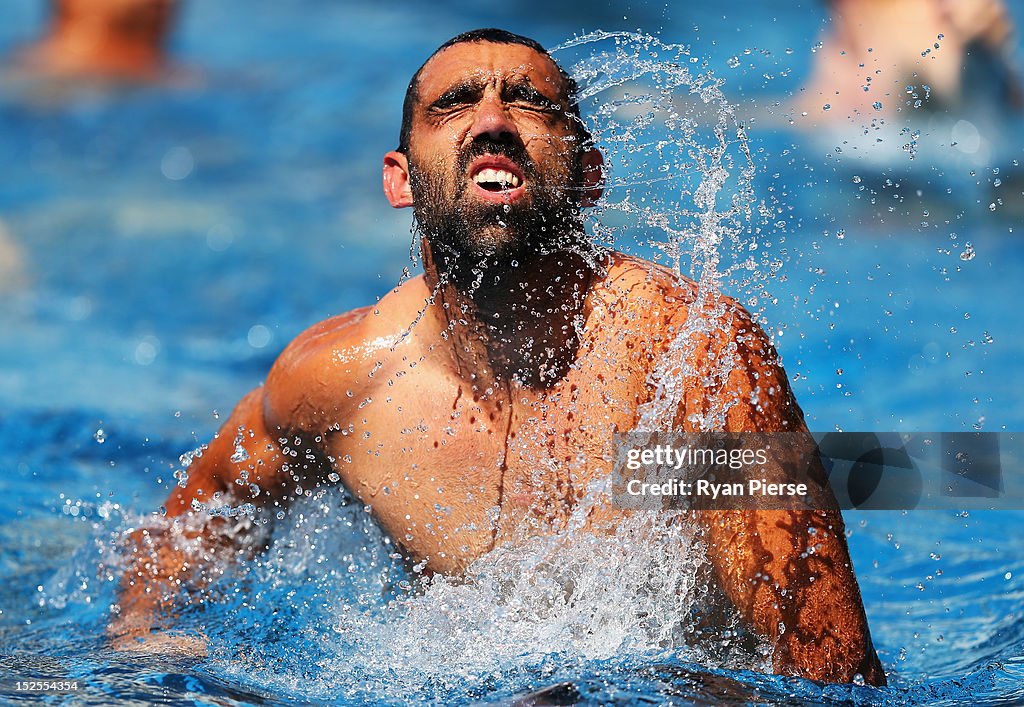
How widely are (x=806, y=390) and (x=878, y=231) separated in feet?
7.24

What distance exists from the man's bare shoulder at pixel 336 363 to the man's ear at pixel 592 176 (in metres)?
0.44

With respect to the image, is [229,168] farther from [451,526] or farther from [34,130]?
[451,526]

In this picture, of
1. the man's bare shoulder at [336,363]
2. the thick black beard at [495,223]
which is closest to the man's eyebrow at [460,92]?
the thick black beard at [495,223]

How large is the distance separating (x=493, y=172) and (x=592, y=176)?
245 mm

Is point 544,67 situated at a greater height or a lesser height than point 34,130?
lesser

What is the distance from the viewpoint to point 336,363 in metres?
2.98

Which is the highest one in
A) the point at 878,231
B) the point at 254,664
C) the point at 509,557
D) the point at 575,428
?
the point at 878,231

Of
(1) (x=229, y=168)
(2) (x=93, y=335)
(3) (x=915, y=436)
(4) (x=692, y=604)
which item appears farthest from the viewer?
(1) (x=229, y=168)

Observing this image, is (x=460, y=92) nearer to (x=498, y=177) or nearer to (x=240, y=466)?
(x=498, y=177)

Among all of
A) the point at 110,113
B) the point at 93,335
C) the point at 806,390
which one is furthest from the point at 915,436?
the point at 110,113

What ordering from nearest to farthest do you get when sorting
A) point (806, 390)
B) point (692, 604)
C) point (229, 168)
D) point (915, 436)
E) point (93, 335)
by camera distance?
point (692, 604)
point (915, 436)
point (806, 390)
point (93, 335)
point (229, 168)

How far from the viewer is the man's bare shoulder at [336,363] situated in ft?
9.67

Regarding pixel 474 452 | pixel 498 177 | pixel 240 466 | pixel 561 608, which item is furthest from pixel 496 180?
pixel 240 466

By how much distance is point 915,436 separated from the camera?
493cm
